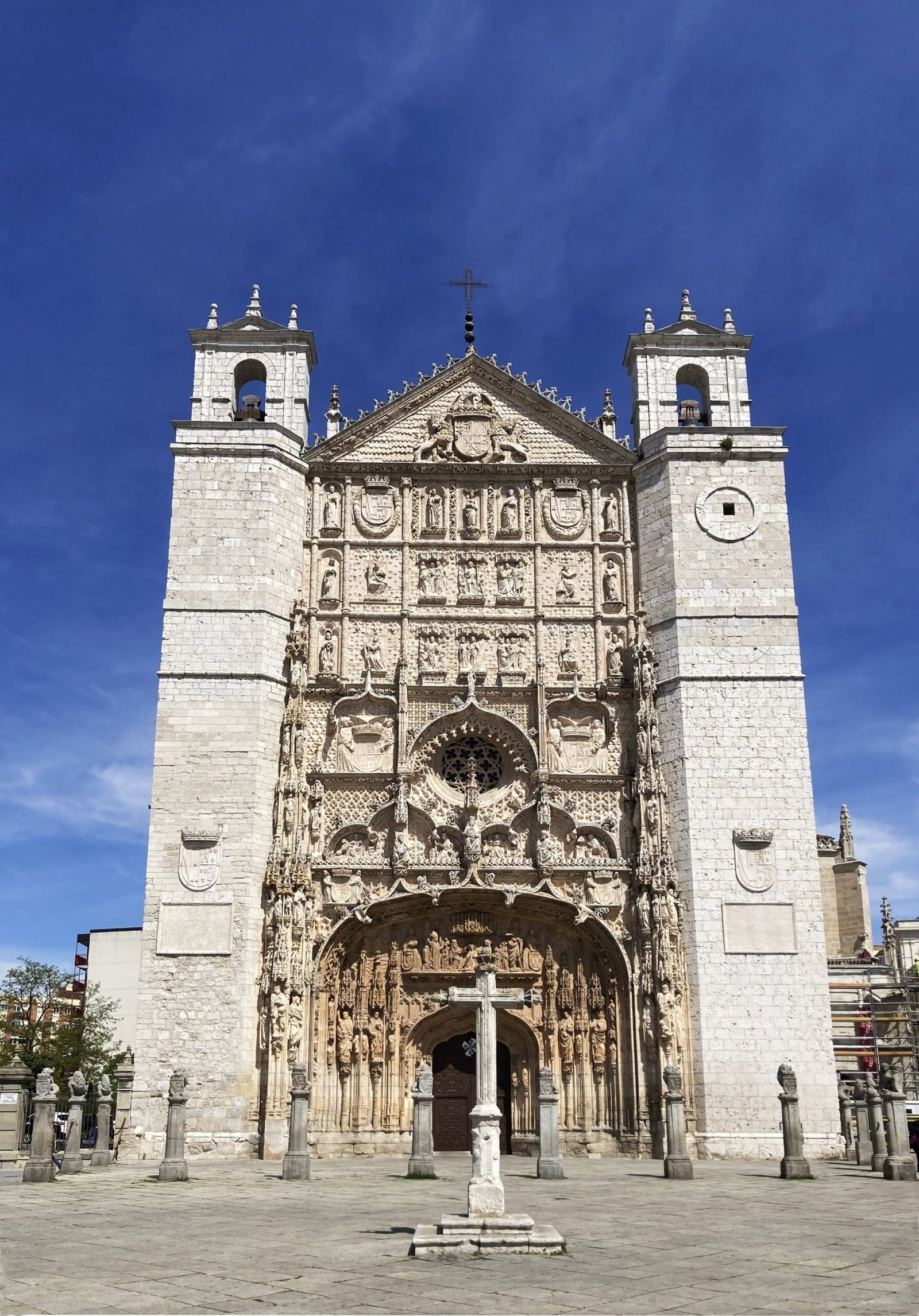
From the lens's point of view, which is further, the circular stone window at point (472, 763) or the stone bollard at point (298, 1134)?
the circular stone window at point (472, 763)

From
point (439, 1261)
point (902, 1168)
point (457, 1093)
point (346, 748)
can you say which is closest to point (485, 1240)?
point (439, 1261)

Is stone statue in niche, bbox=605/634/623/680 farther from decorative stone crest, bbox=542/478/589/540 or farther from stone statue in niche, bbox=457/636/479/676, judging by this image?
stone statue in niche, bbox=457/636/479/676

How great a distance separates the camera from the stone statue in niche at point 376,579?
71.5 feet

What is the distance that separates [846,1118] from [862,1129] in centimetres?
221

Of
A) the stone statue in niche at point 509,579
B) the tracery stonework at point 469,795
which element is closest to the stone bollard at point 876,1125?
the tracery stonework at point 469,795

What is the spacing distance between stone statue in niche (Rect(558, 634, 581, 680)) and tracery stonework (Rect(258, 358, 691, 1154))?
0.04 m

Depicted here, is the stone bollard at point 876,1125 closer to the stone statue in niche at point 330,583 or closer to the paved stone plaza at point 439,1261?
the paved stone plaza at point 439,1261

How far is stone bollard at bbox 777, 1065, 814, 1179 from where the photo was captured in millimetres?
15242

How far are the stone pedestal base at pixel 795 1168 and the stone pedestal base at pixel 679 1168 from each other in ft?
4.04

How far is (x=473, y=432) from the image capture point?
75.5 ft

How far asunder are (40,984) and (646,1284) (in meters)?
27.0

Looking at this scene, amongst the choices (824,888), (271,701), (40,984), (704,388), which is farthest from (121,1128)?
(824,888)

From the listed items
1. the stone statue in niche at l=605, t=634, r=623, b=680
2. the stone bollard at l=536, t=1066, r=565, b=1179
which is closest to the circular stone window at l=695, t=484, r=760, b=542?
the stone statue in niche at l=605, t=634, r=623, b=680

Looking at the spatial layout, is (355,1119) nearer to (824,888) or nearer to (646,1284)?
(646,1284)
